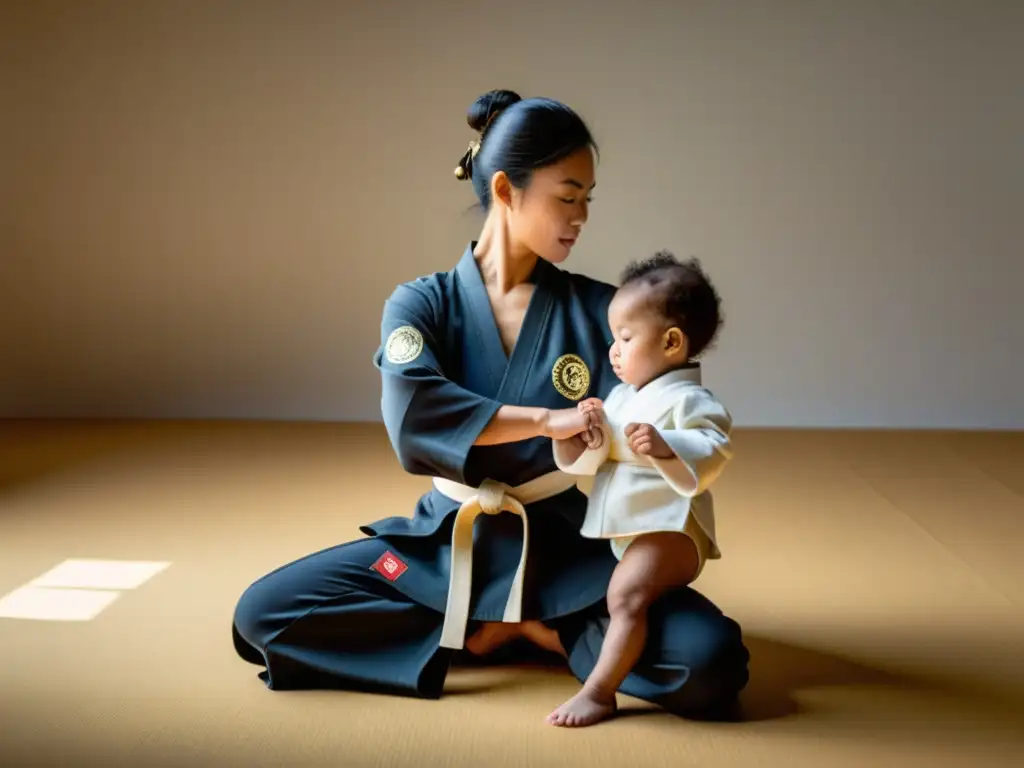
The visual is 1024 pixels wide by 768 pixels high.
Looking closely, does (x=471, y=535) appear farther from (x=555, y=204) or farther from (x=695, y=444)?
(x=555, y=204)

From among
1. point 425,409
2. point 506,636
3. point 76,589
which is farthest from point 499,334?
point 76,589

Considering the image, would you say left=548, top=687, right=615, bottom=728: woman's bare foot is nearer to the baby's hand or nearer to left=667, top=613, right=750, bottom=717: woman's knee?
left=667, top=613, right=750, bottom=717: woman's knee

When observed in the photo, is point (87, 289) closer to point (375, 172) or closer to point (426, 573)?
point (375, 172)

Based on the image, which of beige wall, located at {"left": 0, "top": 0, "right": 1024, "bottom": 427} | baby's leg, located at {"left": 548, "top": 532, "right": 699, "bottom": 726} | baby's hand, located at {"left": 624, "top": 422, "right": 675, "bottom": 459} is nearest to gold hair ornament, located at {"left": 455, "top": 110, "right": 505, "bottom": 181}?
baby's hand, located at {"left": 624, "top": 422, "right": 675, "bottom": 459}

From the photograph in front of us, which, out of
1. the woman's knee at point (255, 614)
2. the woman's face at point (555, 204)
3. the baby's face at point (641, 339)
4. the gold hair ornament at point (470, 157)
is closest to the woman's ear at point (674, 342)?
the baby's face at point (641, 339)

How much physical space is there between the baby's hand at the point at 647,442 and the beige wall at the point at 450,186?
347 centimetres

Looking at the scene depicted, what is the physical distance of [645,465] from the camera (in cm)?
224

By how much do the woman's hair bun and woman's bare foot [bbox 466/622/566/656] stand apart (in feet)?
3.19

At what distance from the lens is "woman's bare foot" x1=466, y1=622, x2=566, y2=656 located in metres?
2.50

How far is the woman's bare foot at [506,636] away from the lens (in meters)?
2.50

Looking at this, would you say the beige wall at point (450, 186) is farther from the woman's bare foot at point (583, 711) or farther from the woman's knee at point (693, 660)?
the woman's bare foot at point (583, 711)

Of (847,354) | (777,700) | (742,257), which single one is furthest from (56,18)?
(777,700)

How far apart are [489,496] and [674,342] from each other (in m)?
0.45

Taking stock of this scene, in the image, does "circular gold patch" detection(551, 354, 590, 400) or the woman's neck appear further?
the woman's neck
